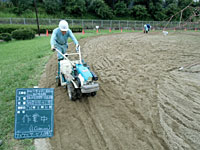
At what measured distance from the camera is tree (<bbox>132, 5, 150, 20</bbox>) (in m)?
40.3

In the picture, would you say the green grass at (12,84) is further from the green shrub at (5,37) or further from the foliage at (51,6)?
the foliage at (51,6)

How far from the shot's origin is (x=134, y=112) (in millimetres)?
4227

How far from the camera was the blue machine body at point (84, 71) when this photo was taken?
4090 millimetres

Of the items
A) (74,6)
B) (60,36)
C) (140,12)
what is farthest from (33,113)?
(140,12)

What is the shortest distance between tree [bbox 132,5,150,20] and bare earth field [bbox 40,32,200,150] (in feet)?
123

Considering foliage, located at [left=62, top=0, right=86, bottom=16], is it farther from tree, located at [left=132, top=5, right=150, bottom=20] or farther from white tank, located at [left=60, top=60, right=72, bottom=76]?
white tank, located at [left=60, top=60, right=72, bottom=76]

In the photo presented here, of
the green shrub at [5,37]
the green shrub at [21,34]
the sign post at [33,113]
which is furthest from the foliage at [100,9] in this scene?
the sign post at [33,113]

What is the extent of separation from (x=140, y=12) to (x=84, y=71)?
41.7m

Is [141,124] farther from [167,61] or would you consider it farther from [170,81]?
[167,61]

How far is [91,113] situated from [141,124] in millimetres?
1327

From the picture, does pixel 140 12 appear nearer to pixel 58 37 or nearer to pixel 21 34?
pixel 21 34

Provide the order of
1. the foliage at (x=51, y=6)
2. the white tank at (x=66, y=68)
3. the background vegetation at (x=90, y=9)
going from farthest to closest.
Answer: the foliage at (x=51, y=6) < the background vegetation at (x=90, y=9) < the white tank at (x=66, y=68)

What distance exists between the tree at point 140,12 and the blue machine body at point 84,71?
134ft

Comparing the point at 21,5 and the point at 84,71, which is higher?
the point at 21,5
